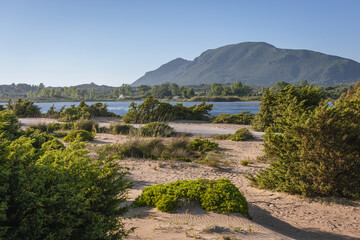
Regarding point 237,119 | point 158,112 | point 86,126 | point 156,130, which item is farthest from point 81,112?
point 237,119

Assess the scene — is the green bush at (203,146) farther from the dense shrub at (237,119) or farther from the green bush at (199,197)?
the dense shrub at (237,119)

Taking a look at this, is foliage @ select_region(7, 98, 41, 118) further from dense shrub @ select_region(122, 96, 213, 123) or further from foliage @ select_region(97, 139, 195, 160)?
foliage @ select_region(97, 139, 195, 160)

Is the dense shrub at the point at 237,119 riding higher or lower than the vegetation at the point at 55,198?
lower

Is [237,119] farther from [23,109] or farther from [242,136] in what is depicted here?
[23,109]

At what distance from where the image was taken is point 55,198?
6.79 ft

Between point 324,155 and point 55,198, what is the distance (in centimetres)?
507

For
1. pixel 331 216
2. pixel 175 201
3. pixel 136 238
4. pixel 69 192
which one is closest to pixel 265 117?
pixel 331 216

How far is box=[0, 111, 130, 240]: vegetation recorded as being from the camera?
2.02 m

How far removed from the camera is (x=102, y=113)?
24062 millimetres

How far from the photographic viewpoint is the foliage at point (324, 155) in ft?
17.3

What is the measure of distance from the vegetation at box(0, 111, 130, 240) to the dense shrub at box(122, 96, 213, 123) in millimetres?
16217

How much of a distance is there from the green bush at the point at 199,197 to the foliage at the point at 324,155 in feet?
5.84

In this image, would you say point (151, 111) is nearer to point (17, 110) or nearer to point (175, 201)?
point (17, 110)

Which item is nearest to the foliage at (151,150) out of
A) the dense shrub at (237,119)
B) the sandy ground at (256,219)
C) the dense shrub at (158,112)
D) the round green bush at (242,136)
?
the sandy ground at (256,219)
